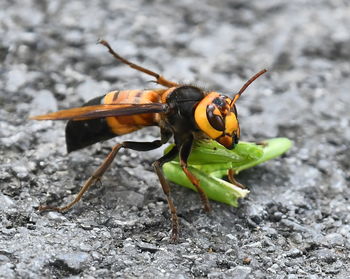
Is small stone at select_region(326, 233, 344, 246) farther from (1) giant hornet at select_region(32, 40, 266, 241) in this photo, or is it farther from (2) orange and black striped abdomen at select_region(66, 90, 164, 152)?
(2) orange and black striped abdomen at select_region(66, 90, 164, 152)

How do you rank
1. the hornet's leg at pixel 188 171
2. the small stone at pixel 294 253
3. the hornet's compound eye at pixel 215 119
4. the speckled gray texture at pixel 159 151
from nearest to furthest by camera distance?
the speckled gray texture at pixel 159 151 → the small stone at pixel 294 253 → the hornet's compound eye at pixel 215 119 → the hornet's leg at pixel 188 171

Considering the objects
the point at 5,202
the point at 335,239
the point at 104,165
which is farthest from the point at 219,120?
the point at 5,202

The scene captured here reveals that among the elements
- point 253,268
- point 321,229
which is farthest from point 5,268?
point 321,229

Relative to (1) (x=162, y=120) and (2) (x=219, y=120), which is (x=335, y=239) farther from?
(1) (x=162, y=120)

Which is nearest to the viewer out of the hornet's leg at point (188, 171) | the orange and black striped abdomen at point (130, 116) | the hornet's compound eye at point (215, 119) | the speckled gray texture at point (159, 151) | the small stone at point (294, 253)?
the speckled gray texture at point (159, 151)

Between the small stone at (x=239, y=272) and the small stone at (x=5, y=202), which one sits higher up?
the small stone at (x=5, y=202)

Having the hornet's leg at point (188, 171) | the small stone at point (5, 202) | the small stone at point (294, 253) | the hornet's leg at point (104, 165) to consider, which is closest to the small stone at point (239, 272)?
the small stone at point (294, 253)

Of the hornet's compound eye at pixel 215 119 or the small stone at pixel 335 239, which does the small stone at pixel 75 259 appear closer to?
the hornet's compound eye at pixel 215 119

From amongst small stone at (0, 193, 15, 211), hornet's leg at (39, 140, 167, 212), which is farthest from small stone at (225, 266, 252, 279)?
small stone at (0, 193, 15, 211)
